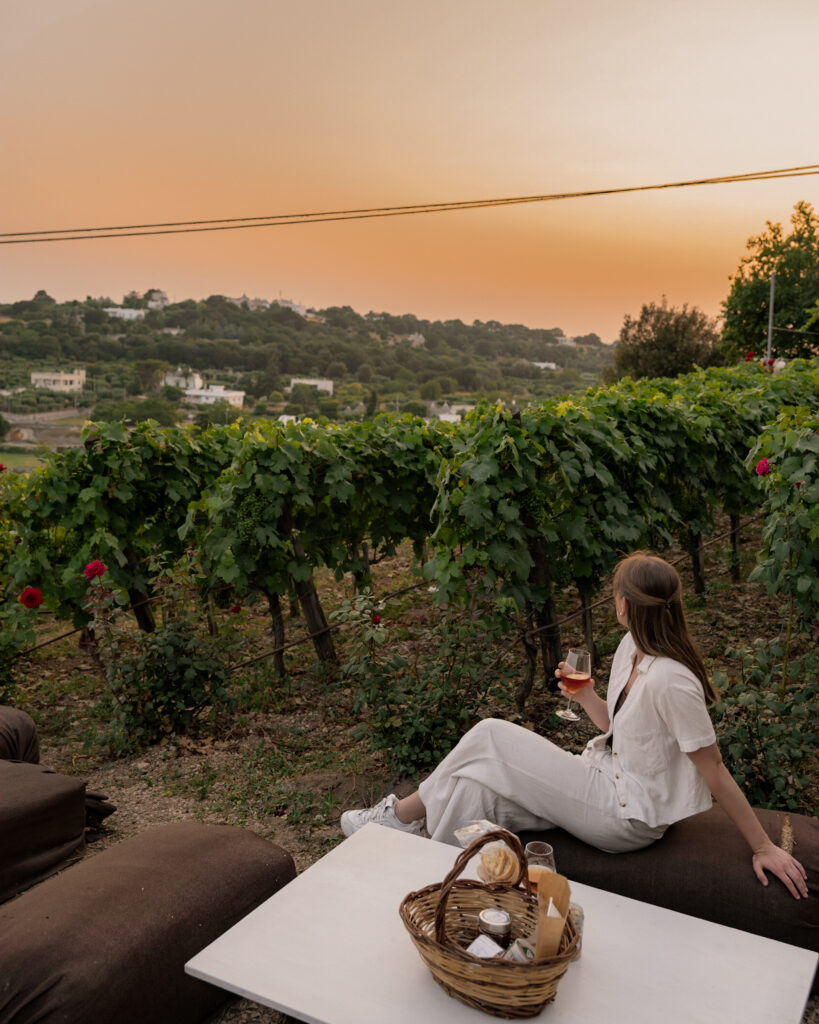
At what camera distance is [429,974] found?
6.07 feet

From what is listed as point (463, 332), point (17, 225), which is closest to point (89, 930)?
point (17, 225)

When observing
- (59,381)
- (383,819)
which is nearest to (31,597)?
(383,819)

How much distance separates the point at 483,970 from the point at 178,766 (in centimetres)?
294

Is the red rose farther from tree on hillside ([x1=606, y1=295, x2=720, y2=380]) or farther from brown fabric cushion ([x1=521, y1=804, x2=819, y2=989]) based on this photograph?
tree on hillside ([x1=606, y1=295, x2=720, y2=380])

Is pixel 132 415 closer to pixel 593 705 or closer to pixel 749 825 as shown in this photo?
pixel 593 705

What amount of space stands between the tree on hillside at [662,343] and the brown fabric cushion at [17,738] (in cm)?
3188

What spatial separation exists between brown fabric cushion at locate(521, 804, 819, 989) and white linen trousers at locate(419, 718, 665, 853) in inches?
2.3

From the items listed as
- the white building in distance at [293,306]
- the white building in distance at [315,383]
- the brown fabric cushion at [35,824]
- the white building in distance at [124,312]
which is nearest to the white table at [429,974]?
the brown fabric cushion at [35,824]

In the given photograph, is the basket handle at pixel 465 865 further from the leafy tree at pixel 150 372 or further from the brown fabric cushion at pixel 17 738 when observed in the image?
the leafy tree at pixel 150 372

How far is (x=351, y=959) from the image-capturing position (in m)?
1.91

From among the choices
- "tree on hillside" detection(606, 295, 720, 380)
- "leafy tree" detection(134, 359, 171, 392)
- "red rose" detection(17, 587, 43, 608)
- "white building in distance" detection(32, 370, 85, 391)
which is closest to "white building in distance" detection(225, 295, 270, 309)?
"leafy tree" detection(134, 359, 171, 392)

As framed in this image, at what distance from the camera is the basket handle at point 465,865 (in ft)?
5.78

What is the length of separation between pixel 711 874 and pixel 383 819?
1.14 m

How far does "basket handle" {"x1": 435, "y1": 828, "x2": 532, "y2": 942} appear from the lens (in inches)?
69.4
